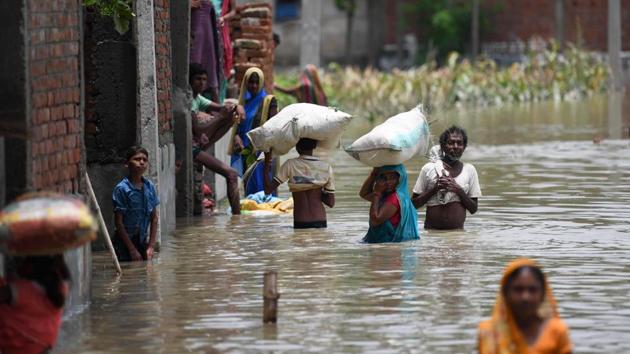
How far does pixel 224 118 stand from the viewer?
16.2 metres

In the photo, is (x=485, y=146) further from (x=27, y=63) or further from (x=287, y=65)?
(x=287, y=65)

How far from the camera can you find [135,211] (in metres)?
12.6

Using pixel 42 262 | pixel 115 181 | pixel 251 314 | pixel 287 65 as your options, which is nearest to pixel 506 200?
pixel 115 181

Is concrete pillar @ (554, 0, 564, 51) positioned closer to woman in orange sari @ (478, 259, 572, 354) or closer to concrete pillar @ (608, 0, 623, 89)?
concrete pillar @ (608, 0, 623, 89)

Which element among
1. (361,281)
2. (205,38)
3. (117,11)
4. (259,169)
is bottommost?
(361,281)

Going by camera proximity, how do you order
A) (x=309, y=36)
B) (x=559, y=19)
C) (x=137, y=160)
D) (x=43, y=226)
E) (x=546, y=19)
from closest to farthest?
(x=43, y=226), (x=137, y=160), (x=309, y=36), (x=559, y=19), (x=546, y=19)

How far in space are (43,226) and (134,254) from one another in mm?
5284

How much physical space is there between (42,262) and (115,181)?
20.0ft

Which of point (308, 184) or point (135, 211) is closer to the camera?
point (135, 211)

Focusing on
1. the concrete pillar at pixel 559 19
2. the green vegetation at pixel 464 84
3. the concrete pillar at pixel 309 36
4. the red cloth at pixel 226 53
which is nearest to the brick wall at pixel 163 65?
the red cloth at pixel 226 53

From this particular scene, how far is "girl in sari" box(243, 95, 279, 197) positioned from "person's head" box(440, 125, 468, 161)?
328 cm

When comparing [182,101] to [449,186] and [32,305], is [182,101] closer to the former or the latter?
[449,186]

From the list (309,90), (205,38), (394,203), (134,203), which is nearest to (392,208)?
(394,203)

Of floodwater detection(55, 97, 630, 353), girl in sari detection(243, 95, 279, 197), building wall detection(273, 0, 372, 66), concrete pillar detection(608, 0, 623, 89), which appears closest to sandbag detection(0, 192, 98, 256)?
floodwater detection(55, 97, 630, 353)
